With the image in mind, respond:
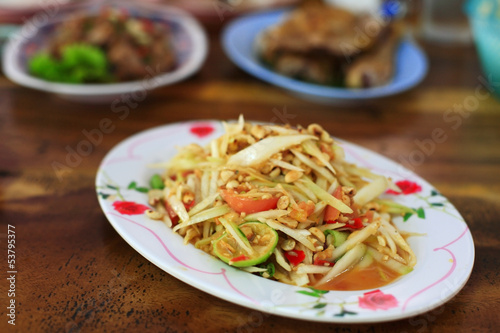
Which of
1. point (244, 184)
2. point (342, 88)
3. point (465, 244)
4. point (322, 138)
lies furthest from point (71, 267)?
point (342, 88)

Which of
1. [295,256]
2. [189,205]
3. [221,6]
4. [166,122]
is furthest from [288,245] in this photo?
[221,6]

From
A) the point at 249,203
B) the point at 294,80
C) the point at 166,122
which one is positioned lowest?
the point at 166,122

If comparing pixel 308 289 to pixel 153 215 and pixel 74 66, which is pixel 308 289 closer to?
pixel 153 215

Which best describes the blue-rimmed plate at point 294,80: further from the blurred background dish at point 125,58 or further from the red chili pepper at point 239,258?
the red chili pepper at point 239,258

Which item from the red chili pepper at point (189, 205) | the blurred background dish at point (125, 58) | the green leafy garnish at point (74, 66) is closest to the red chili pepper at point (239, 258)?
the red chili pepper at point (189, 205)

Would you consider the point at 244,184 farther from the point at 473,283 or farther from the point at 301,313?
the point at 473,283

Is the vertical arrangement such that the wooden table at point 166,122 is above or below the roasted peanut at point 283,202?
below
